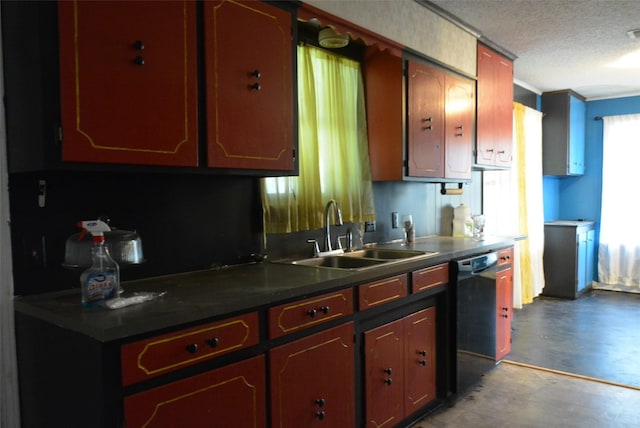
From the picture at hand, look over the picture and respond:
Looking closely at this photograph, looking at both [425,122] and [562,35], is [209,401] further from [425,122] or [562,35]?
[562,35]

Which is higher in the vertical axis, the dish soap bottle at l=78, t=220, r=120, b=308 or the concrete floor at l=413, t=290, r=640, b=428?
the dish soap bottle at l=78, t=220, r=120, b=308

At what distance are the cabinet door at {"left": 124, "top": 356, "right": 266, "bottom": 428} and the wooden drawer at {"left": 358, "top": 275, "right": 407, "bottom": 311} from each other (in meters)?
0.65

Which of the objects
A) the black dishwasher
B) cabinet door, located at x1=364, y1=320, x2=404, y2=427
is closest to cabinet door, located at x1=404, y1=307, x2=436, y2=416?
cabinet door, located at x1=364, y1=320, x2=404, y2=427

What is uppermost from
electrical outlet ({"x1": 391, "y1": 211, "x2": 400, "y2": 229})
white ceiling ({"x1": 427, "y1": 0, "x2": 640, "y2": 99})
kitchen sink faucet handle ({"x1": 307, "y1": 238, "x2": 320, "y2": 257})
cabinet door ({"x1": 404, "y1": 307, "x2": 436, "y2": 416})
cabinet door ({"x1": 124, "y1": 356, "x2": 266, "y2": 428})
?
white ceiling ({"x1": 427, "y1": 0, "x2": 640, "y2": 99})

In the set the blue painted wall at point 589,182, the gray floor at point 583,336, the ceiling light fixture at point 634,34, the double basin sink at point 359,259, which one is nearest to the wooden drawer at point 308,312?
the double basin sink at point 359,259

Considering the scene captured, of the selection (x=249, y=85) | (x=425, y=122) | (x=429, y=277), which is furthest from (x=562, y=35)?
(x=249, y=85)

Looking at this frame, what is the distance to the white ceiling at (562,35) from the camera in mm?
3137

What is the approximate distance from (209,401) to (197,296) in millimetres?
345

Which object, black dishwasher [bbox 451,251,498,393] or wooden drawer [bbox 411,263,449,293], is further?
black dishwasher [bbox 451,251,498,393]

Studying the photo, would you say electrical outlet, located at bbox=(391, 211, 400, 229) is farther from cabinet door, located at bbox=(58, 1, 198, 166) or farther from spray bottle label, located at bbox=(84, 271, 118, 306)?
spray bottle label, located at bbox=(84, 271, 118, 306)

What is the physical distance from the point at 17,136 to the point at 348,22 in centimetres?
161

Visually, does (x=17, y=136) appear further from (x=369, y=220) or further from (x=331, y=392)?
(x=369, y=220)

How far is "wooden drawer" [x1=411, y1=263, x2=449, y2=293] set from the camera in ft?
8.28

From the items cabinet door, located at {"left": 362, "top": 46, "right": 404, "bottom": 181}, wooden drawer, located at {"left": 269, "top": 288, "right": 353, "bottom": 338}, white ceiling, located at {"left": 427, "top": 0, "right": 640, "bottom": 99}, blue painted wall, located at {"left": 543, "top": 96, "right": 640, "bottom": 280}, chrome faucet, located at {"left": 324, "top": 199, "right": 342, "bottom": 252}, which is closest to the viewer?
wooden drawer, located at {"left": 269, "top": 288, "right": 353, "bottom": 338}
